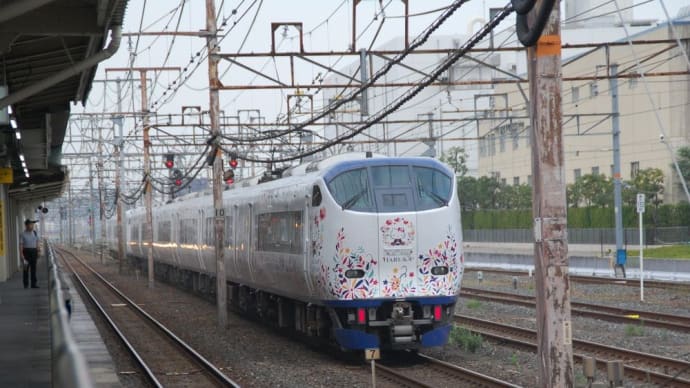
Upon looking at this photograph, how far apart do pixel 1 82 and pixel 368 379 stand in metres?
7.10

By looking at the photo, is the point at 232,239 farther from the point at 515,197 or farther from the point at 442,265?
the point at 515,197

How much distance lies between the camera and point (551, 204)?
9234mm

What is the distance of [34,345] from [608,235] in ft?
132

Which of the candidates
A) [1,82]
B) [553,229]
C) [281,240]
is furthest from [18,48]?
[553,229]

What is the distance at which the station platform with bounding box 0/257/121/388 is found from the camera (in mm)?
11019

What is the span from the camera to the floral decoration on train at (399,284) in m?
15.1

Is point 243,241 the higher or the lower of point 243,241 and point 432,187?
the lower

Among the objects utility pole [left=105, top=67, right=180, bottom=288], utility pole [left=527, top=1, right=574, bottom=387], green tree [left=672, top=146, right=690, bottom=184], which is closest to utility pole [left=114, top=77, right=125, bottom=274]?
utility pole [left=105, top=67, right=180, bottom=288]

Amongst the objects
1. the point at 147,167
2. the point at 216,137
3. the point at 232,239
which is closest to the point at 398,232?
the point at 216,137

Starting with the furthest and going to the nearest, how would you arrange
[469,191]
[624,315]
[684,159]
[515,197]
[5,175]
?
[469,191], [515,197], [684,159], [5,175], [624,315]

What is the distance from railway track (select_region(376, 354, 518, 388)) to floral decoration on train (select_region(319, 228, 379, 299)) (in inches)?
42.7

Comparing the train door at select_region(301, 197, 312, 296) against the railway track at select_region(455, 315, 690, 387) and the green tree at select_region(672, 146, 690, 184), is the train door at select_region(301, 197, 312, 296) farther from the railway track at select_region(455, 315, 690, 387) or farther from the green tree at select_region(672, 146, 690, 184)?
the green tree at select_region(672, 146, 690, 184)

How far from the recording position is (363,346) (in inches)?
595

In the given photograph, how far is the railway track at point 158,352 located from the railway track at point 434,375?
2.05m
